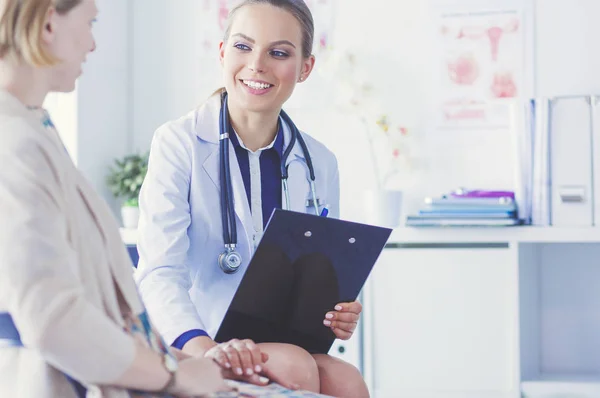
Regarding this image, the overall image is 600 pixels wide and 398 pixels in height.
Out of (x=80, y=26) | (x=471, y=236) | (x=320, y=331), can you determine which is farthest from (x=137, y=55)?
(x=80, y=26)

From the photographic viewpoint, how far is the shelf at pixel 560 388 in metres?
2.54

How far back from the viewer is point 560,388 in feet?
8.46

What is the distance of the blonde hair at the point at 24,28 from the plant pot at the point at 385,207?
6.68ft

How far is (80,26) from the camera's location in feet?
2.64

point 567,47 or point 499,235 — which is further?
point 567,47

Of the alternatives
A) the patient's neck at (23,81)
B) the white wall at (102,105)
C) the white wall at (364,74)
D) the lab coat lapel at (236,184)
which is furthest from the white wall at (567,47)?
the patient's neck at (23,81)

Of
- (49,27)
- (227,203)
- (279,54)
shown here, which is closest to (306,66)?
(279,54)

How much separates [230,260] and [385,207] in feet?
4.23

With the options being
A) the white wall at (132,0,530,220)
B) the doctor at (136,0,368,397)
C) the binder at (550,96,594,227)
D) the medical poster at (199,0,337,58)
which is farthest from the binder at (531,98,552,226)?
the doctor at (136,0,368,397)

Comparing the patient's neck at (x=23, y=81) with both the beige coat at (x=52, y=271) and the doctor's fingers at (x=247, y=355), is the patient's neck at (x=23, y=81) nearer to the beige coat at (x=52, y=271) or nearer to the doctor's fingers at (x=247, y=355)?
the beige coat at (x=52, y=271)

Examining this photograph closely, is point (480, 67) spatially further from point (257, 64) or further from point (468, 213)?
point (257, 64)

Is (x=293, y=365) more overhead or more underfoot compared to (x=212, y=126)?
more underfoot

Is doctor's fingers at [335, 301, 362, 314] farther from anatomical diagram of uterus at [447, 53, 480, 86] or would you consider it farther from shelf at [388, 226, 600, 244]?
anatomical diagram of uterus at [447, 53, 480, 86]

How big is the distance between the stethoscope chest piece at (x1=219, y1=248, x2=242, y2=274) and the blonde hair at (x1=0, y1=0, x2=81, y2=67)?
31.3 inches
